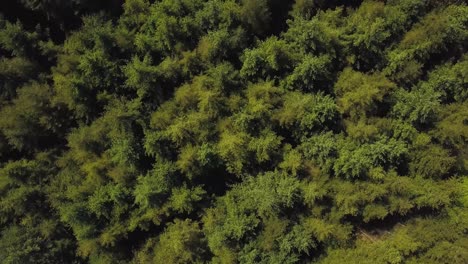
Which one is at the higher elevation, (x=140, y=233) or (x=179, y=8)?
(x=179, y=8)

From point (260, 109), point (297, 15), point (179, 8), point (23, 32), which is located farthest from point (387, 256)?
point (23, 32)

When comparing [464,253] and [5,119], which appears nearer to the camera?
[464,253]

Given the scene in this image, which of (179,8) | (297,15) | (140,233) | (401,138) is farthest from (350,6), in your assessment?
(140,233)

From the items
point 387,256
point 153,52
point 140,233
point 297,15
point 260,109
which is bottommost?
point 387,256

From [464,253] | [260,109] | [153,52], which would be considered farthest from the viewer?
[153,52]

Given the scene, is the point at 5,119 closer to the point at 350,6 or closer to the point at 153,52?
the point at 153,52

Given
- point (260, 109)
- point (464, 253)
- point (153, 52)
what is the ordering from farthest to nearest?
point (153, 52)
point (260, 109)
point (464, 253)
